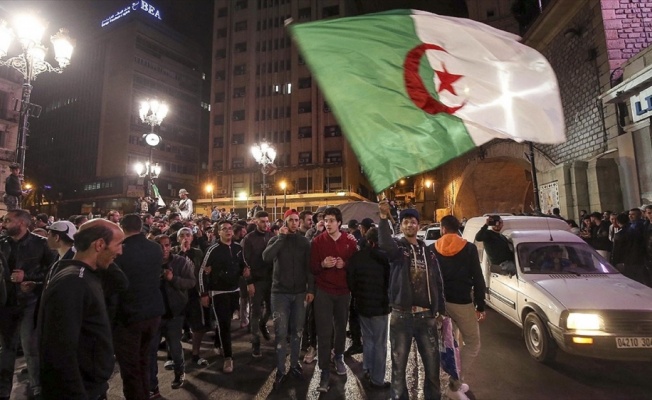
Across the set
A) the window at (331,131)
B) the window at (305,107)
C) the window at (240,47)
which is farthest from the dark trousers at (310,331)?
the window at (240,47)

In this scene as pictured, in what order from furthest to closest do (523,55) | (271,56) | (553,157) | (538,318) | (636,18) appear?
(271,56)
(553,157)
(636,18)
(538,318)
(523,55)

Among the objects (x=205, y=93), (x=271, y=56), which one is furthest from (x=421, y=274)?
(x=205, y=93)

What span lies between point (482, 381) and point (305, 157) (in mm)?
43896

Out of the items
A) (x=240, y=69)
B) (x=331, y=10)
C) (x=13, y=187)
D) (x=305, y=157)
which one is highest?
(x=331, y=10)

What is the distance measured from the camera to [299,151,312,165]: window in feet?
155

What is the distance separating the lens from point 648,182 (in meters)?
11.8

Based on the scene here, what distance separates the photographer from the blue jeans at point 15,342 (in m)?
4.19

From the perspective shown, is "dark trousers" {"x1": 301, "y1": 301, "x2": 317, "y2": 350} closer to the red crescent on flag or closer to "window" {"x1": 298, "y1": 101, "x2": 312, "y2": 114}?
the red crescent on flag

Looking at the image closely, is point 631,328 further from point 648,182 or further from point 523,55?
point 648,182

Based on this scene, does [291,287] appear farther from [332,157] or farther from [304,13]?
[304,13]

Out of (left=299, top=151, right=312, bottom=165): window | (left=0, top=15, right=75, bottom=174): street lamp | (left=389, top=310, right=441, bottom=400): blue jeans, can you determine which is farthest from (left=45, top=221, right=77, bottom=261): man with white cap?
(left=299, top=151, right=312, bottom=165): window

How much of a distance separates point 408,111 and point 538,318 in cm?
416

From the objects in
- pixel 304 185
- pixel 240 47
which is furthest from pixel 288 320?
pixel 240 47

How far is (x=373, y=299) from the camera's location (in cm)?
449
